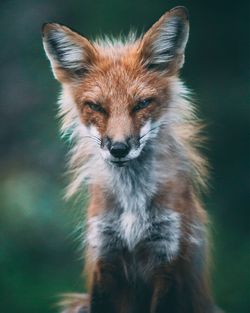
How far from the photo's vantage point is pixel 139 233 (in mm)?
3238

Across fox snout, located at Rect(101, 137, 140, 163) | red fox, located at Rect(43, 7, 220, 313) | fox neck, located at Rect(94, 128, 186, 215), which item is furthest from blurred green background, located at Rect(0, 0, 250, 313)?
fox snout, located at Rect(101, 137, 140, 163)

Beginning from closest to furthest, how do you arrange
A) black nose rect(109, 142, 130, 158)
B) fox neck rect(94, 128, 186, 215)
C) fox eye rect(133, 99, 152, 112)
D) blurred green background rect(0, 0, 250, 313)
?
1. black nose rect(109, 142, 130, 158)
2. fox eye rect(133, 99, 152, 112)
3. fox neck rect(94, 128, 186, 215)
4. blurred green background rect(0, 0, 250, 313)

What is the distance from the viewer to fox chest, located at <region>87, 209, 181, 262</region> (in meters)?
3.23

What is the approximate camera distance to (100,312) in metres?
3.41

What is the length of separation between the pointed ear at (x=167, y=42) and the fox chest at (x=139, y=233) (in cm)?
64

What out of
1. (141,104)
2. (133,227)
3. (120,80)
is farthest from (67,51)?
(133,227)

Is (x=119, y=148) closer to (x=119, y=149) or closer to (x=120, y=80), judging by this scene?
(x=119, y=149)

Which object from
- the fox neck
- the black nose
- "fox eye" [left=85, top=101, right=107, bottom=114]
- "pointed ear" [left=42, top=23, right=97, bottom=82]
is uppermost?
"pointed ear" [left=42, top=23, right=97, bottom=82]

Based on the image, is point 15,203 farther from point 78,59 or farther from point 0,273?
point 78,59

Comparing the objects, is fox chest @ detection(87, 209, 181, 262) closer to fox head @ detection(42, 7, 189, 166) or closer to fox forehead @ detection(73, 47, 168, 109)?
fox head @ detection(42, 7, 189, 166)

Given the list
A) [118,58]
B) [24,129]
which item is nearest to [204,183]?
[118,58]

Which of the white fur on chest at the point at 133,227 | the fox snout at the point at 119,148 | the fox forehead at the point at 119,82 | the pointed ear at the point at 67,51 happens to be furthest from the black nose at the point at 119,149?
the pointed ear at the point at 67,51

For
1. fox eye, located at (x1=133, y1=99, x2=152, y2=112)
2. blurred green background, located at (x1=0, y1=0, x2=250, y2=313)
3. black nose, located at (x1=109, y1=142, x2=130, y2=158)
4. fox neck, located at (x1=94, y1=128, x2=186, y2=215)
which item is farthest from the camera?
blurred green background, located at (x1=0, y1=0, x2=250, y2=313)

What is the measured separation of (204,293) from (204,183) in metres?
0.52
